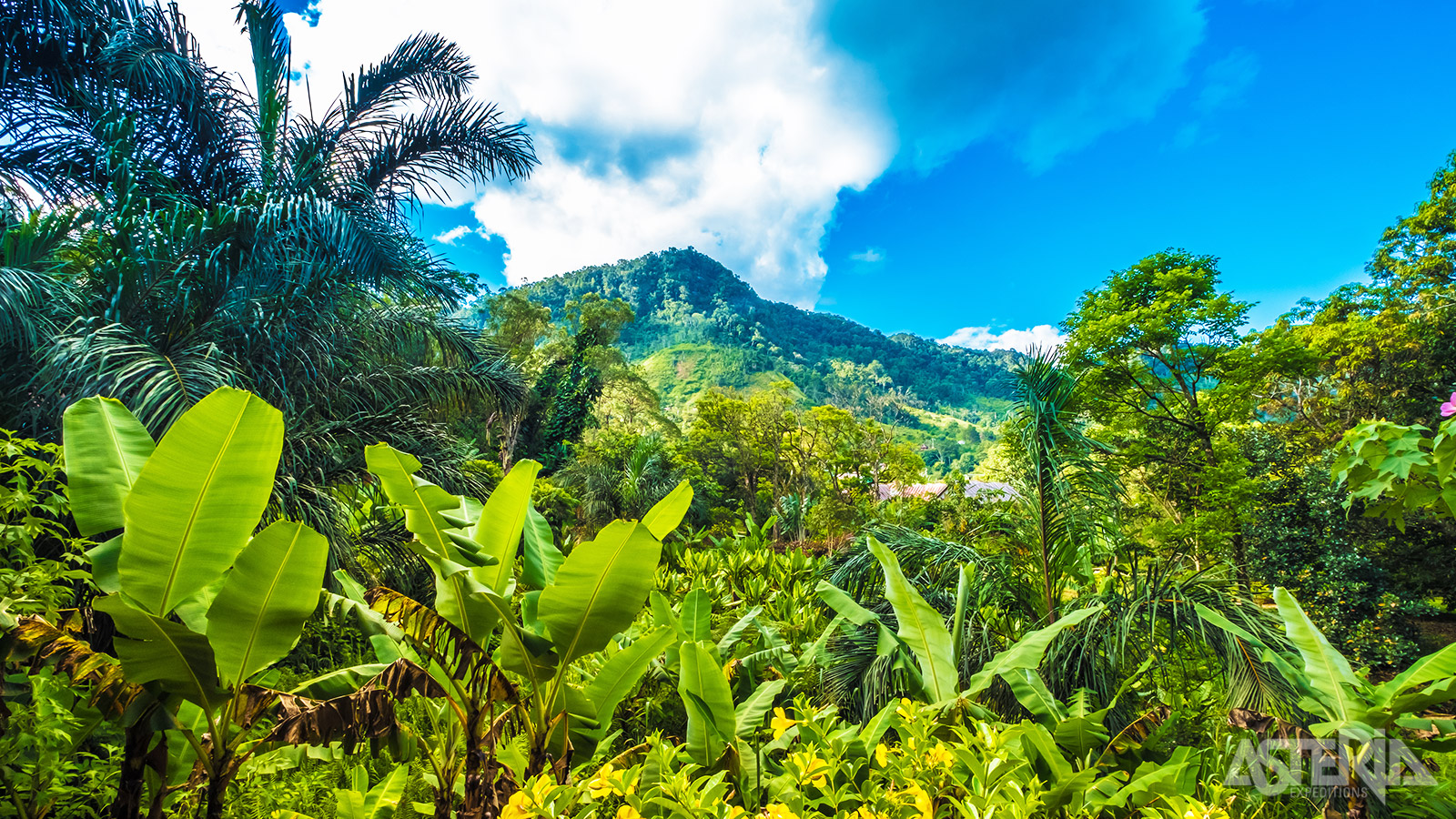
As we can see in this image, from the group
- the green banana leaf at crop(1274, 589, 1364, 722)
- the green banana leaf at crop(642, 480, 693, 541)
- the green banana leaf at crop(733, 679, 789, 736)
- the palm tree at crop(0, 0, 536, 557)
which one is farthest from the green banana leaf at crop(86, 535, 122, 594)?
the green banana leaf at crop(1274, 589, 1364, 722)

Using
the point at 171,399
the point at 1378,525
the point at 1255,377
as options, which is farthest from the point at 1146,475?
the point at 171,399

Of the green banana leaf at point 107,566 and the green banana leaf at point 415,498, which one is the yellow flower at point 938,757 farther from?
the green banana leaf at point 107,566

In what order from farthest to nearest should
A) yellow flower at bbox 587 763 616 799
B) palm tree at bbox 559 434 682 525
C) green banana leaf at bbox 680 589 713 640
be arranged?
palm tree at bbox 559 434 682 525, green banana leaf at bbox 680 589 713 640, yellow flower at bbox 587 763 616 799

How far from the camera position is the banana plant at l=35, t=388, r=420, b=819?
149 centimetres

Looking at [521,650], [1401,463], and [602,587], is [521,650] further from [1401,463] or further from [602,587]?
[1401,463]

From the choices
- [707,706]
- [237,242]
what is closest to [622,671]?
[707,706]

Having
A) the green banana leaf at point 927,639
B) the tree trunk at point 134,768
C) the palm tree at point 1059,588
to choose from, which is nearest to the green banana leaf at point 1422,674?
the palm tree at point 1059,588

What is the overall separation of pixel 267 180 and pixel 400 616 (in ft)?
21.0

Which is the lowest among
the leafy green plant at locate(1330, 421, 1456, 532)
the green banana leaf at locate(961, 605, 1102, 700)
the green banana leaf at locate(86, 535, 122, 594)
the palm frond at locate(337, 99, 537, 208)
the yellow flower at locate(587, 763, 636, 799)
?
the yellow flower at locate(587, 763, 636, 799)

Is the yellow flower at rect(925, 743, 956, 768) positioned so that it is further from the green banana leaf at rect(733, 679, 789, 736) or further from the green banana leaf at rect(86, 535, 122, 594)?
the green banana leaf at rect(86, 535, 122, 594)

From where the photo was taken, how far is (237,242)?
5086 mm

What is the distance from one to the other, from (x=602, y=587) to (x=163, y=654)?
46.1 inches

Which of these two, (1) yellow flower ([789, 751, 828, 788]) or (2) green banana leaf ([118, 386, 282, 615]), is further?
(2) green banana leaf ([118, 386, 282, 615])

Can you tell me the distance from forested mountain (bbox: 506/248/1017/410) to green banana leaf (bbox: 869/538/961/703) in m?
53.0
